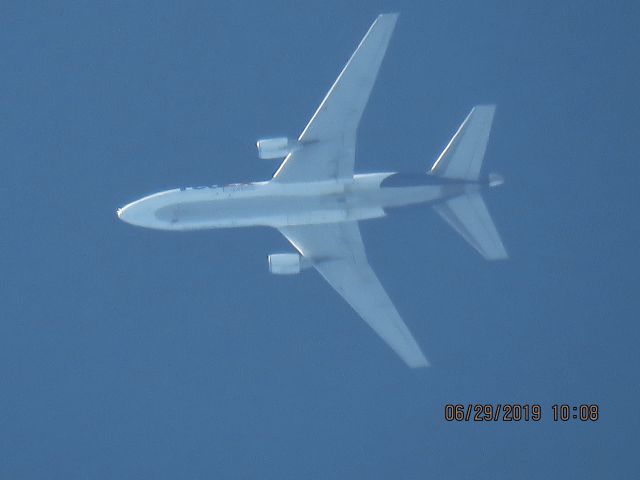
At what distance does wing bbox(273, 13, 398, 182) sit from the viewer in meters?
18.9

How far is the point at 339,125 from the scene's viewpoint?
63.9 feet

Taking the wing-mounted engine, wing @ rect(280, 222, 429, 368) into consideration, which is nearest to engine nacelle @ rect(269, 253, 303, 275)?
the wing-mounted engine

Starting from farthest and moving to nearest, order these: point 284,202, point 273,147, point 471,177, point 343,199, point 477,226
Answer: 1. point 477,226
2. point 471,177
3. point 343,199
4. point 284,202
5. point 273,147

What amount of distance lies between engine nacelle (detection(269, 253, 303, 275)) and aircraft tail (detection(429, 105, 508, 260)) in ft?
15.1

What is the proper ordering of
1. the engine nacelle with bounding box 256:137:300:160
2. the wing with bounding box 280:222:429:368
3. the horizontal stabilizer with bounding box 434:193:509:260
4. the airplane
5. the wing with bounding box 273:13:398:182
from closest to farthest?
the wing with bounding box 273:13:398:182, the engine nacelle with bounding box 256:137:300:160, the airplane, the wing with bounding box 280:222:429:368, the horizontal stabilizer with bounding box 434:193:509:260

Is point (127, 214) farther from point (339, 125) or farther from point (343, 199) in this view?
point (339, 125)

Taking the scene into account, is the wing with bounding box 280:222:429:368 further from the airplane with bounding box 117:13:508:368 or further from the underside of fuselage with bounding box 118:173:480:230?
the underside of fuselage with bounding box 118:173:480:230

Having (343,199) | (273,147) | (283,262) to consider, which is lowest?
(283,262)

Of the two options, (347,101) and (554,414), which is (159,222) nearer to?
(347,101)

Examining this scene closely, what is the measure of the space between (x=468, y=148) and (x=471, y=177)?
0.88m

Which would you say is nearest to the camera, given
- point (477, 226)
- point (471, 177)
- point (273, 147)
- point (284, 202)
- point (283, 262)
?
point (273, 147)

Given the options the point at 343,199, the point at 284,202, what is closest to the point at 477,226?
the point at 343,199

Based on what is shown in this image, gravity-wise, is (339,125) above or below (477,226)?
above

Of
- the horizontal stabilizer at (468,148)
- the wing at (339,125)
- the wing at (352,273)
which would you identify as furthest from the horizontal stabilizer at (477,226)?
the wing at (339,125)
